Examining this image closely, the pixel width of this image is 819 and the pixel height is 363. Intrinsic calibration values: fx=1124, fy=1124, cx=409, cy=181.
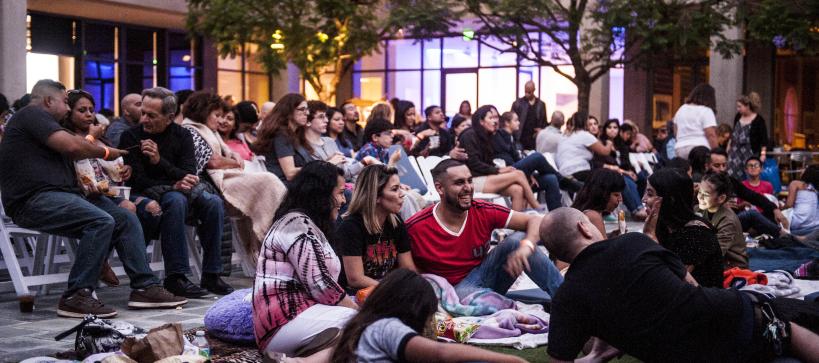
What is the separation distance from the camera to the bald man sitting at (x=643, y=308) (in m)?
4.91

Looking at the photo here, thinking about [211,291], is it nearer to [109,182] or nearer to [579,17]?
[109,182]

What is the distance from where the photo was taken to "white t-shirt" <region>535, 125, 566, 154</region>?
17375 mm

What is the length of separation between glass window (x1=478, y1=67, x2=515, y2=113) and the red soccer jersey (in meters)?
25.8

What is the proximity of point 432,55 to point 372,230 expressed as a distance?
2830 cm

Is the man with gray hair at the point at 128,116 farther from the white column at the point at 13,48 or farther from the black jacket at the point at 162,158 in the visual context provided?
the white column at the point at 13,48

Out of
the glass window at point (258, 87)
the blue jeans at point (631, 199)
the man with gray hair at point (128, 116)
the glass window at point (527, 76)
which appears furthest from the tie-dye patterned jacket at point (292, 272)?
the glass window at point (258, 87)

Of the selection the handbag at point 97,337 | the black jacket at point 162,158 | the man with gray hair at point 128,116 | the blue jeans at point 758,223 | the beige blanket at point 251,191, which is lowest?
the handbag at point 97,337

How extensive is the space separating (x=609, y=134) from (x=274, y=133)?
9986 mm

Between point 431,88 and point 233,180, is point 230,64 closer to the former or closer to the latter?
point 431,88

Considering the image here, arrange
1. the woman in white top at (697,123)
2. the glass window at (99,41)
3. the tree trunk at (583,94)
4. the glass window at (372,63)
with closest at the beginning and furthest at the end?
the woman in white top at (697,123) → the tree trunk at (583,94) → the glass window at (99,41) → the glass window at (372,63)

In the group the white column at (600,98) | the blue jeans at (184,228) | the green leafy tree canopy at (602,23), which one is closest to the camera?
the blue jeans at (184,228)

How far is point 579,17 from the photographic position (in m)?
20.8

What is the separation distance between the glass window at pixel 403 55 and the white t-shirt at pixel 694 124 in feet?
65.2

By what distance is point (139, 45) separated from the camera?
31.4 m
